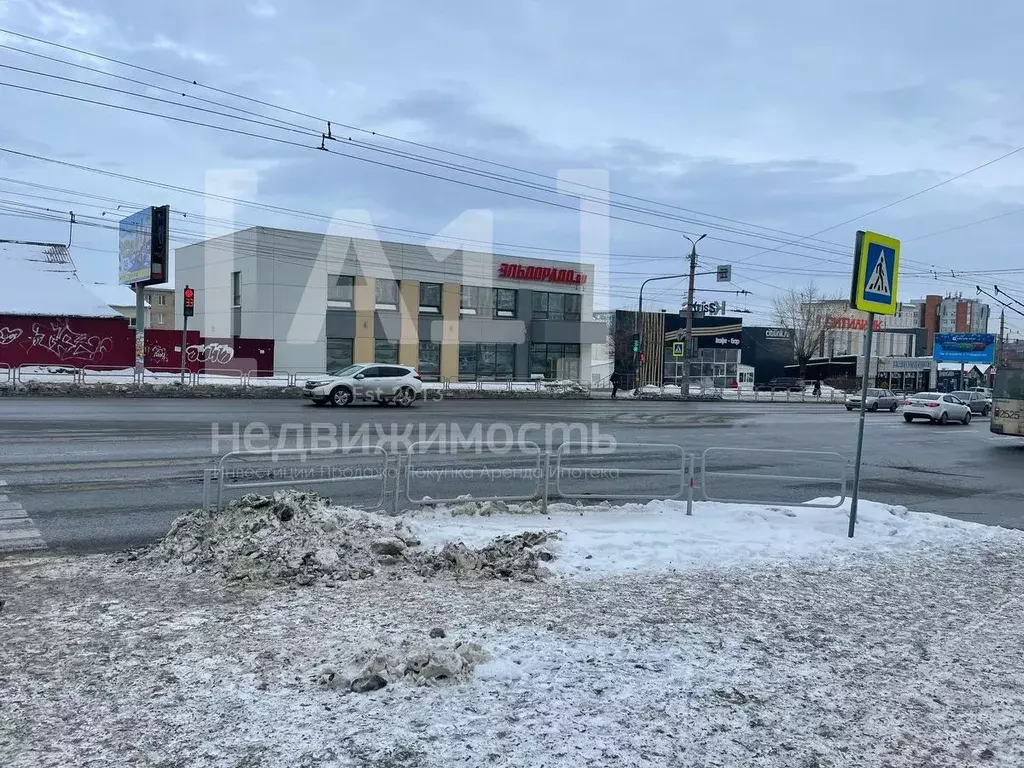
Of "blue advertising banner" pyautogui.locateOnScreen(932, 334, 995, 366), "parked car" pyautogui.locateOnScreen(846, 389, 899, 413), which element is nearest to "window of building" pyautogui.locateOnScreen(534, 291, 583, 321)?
"parked car" pyautogui.locateOnScreen(846, 389, 899, 413)

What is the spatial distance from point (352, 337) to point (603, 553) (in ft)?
142

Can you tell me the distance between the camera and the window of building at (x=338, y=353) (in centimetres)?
4866

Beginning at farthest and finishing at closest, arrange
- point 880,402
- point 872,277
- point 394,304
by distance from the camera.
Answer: point 394,304
point 880,402
point 872,277

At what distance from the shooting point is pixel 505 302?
56438 mm

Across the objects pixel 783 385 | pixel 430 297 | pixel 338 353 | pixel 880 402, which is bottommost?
pixel 880 402

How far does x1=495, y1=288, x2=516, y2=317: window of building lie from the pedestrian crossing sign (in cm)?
4809

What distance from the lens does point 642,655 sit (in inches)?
188

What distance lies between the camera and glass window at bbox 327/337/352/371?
4866 centimetres

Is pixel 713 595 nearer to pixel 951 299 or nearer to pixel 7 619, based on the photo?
pixel 7 619

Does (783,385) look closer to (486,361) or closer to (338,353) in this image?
(486,361)

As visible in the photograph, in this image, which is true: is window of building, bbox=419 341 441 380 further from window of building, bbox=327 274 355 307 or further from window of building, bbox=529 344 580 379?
window of building, bbox=529 344 580 379

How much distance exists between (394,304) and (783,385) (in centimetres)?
3624

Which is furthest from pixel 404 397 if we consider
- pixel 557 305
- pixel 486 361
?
pixel 557 305

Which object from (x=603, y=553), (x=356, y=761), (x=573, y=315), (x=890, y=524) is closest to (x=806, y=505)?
(x=890, y=524)
